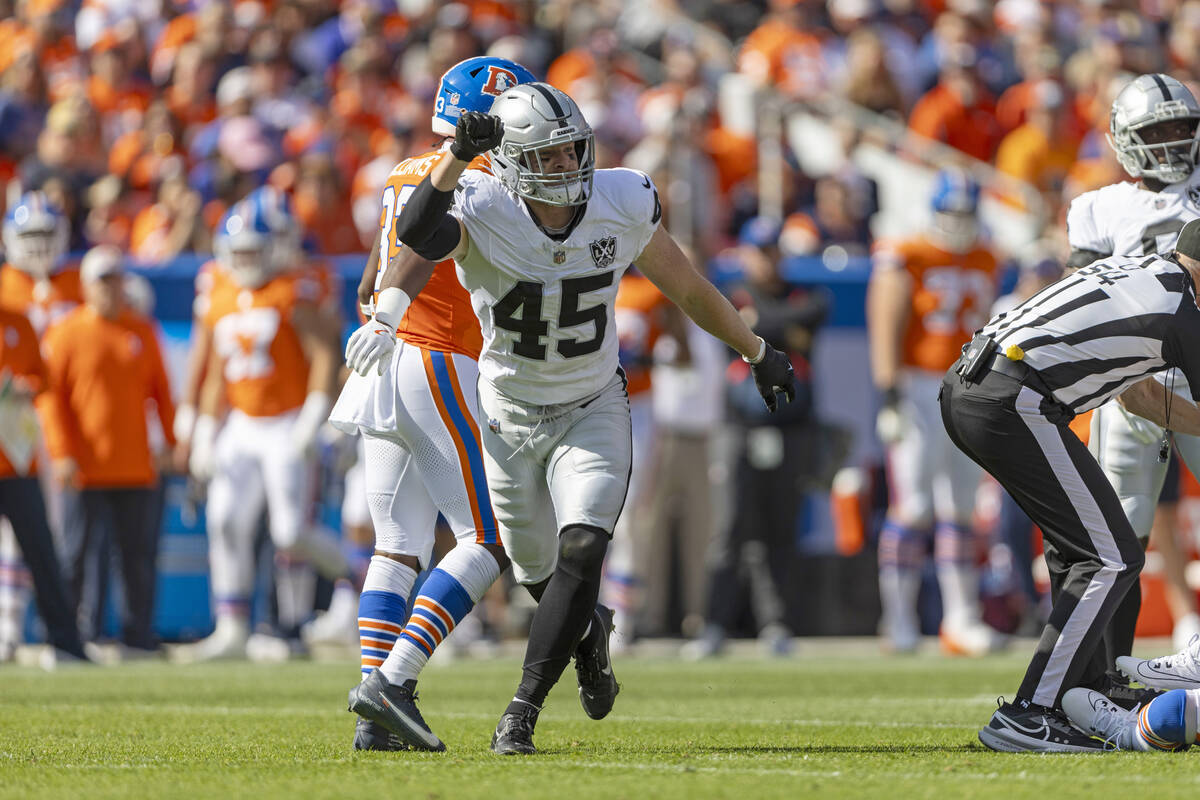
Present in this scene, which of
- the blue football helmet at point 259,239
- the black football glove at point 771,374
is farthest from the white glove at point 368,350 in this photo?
the blue football helmet at point 259,239

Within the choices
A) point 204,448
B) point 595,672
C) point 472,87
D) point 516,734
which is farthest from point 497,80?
point 204,448

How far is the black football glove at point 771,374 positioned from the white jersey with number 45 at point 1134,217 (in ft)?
4.93

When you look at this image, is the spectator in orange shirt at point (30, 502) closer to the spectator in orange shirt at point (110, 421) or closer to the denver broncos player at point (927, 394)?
the spectator in orange shirt at point (110, 421)

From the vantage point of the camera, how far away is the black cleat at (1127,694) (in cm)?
568

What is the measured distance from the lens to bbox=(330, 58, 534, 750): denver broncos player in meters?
5.68

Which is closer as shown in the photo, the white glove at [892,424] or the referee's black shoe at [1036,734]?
the referee's black shoe at [1036,734]

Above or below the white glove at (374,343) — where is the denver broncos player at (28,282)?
below

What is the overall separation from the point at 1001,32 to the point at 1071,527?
1247cm

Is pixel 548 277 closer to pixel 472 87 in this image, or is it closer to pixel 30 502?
pixel 472 87

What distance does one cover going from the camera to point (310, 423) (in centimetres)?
1050

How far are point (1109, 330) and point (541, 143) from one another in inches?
66.9

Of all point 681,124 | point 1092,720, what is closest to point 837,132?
point 681,124

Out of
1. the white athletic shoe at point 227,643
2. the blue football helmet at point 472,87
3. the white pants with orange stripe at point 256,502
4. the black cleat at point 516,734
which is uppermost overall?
the blue football helmet at point 472,87

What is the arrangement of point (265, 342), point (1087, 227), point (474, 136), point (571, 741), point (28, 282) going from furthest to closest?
point (28, 282), point (265, 342), point (1087, 227), point (571, 741), point (474, 136)
